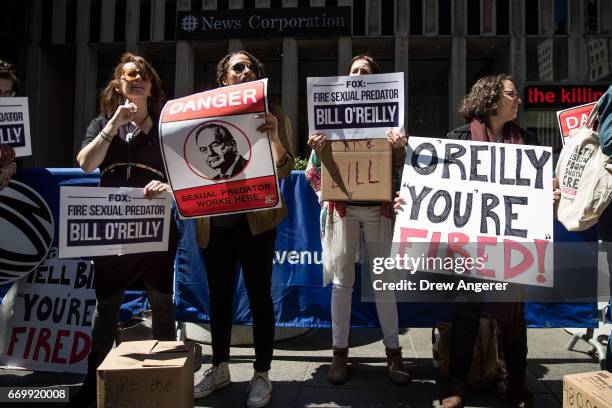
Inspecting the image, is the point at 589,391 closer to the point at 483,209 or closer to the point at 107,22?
the point at 483,209

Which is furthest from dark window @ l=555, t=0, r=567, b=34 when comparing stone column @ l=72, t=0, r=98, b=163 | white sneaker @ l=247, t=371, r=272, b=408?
white sneaker @ l=247, t=371, r=272, b=408

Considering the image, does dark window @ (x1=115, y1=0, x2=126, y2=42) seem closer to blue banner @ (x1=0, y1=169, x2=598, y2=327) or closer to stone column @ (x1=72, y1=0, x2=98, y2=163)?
stone column @ (x1=72, y1=0, x2=98, y2=163)

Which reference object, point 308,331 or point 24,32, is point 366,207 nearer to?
point 308,331

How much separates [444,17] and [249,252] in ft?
59.9

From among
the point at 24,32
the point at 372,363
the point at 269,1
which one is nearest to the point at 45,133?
the point at 24,32

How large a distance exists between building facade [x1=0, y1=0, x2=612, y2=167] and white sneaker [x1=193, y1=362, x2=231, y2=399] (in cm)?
1505

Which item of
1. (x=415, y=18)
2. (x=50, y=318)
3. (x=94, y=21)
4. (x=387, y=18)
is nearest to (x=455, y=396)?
(x=50, y=318)

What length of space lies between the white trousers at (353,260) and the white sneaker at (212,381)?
2.42 ft

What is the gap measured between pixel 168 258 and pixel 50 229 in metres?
1.34

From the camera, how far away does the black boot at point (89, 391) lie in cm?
262

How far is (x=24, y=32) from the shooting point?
19578 millimetres

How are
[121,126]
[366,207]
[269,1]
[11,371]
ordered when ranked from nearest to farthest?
[121,126], [366,207], [11,371], [269,1]

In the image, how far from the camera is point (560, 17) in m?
18.0

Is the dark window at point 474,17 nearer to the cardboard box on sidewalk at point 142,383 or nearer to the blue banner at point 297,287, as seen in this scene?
the blue banner at point 297,287
